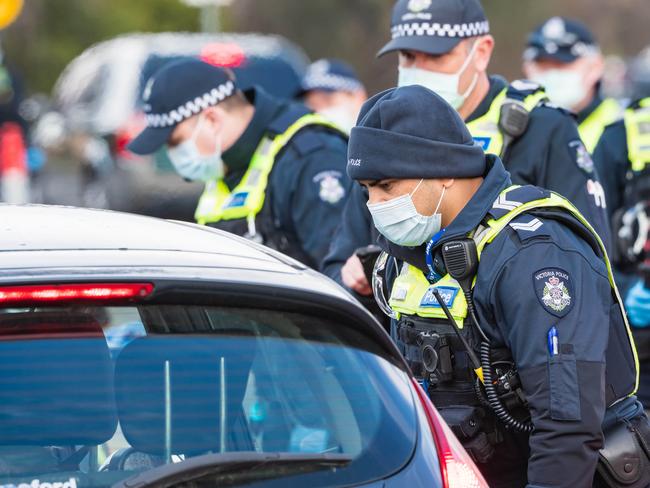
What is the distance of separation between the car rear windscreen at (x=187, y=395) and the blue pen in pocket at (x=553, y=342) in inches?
20.6

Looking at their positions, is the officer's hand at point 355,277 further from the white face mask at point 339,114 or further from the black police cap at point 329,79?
the black police cap at point 329,79

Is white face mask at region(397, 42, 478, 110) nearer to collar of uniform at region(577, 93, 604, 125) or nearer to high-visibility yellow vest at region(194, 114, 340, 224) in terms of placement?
high-visibility yellow vest at region(194, 114, 340, 224)

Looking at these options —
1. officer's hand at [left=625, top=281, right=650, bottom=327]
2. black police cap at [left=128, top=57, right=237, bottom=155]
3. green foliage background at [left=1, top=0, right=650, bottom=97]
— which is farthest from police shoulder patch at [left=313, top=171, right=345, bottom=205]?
green foliage background at [left=1, top=0, right=650, bottom=97]

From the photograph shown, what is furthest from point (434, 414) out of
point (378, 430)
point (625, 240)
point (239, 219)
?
point (625, 240)

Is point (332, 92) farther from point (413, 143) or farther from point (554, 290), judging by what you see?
point (554, 290)

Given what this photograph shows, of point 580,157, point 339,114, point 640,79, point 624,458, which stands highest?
point 580,157

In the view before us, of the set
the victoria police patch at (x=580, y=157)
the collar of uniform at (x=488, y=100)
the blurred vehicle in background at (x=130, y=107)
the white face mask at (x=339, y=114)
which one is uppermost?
the collar of uniform at (x=488, y=100)

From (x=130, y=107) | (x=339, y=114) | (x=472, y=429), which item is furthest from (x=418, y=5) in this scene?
(x=130, y=107)

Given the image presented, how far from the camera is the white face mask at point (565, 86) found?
7043mm

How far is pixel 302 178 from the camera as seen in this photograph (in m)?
5.18

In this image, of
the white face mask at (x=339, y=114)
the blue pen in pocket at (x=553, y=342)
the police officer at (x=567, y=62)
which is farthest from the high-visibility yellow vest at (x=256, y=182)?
the white face mask at (x=339, y=114)

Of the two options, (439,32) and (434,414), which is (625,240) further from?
(434,414)

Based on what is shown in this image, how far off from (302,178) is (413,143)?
1.80 m

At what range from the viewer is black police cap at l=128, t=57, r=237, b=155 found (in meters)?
5.35
